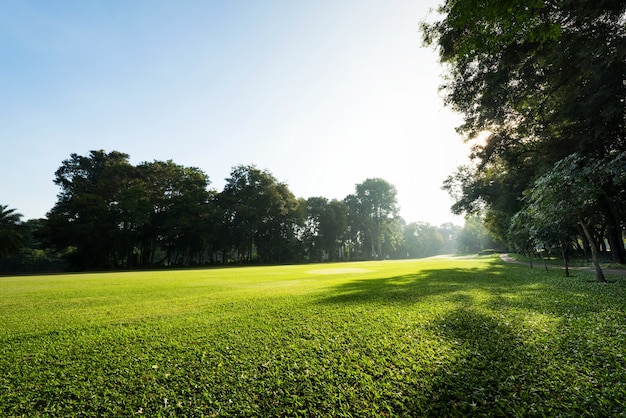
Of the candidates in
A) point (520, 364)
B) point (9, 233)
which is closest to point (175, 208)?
point (9, 233)

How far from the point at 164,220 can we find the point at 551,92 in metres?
51.4

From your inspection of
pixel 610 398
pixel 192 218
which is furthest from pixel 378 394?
pixel 192 218

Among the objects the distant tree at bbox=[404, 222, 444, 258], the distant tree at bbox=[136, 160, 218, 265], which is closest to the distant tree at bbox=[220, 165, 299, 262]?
the distant tree at bbox=[136, 160, 218, 265]

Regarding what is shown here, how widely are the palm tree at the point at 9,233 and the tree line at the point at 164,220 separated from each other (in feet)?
0.41

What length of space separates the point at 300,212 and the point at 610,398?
55.5m

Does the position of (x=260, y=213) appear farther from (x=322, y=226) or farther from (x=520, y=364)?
(x=520, y=364)

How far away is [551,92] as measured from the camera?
493 inches

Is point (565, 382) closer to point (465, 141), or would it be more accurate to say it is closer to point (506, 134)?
point (465, 141)

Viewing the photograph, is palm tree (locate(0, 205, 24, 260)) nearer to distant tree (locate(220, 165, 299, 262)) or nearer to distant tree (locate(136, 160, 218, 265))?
distant tree (locate(136, 160, 218, 265))

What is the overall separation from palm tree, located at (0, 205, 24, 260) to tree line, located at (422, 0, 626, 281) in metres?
60.5

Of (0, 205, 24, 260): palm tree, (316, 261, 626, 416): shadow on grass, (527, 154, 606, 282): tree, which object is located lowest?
(316, 261, 626, 416): shadow on grass

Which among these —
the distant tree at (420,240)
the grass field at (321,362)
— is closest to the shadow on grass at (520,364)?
Result: the grass field at (321,362)

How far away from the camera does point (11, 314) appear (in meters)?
6.42

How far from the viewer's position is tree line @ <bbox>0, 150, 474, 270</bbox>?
40.2m
